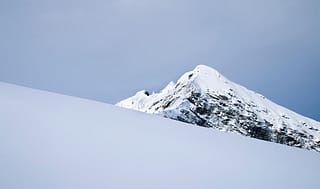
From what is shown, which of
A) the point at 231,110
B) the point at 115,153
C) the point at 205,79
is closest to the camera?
the point at 115,153

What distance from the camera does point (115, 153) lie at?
901mm

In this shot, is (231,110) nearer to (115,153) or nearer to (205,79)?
(205,79)

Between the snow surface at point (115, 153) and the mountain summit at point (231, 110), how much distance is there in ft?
153

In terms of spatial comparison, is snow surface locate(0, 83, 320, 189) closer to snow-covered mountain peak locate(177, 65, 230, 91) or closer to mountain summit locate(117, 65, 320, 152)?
mountain summit locate(117, 65, 320, 152)

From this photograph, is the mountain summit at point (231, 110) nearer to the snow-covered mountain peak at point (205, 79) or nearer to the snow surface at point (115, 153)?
the snow-covered mountain peak at point (205, 79)

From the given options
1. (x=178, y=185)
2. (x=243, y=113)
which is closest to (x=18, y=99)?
(x=178, y=185)

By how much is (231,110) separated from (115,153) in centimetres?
5484

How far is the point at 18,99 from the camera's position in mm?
951

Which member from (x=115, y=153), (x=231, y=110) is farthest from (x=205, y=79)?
(x=115, y=153)

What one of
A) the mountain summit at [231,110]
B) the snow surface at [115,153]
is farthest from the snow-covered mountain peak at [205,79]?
the snow surface at [115,153]

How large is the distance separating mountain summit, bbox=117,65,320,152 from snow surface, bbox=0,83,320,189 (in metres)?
46.6

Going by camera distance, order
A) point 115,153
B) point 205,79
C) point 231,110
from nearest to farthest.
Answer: point 115,153
point 231,110
point 205,79

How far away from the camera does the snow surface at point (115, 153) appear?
0.75 m

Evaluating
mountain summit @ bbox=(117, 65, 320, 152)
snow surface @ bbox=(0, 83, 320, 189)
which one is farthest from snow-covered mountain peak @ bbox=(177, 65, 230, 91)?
snow surface @ bbox=(0, 83, 320, 189)
